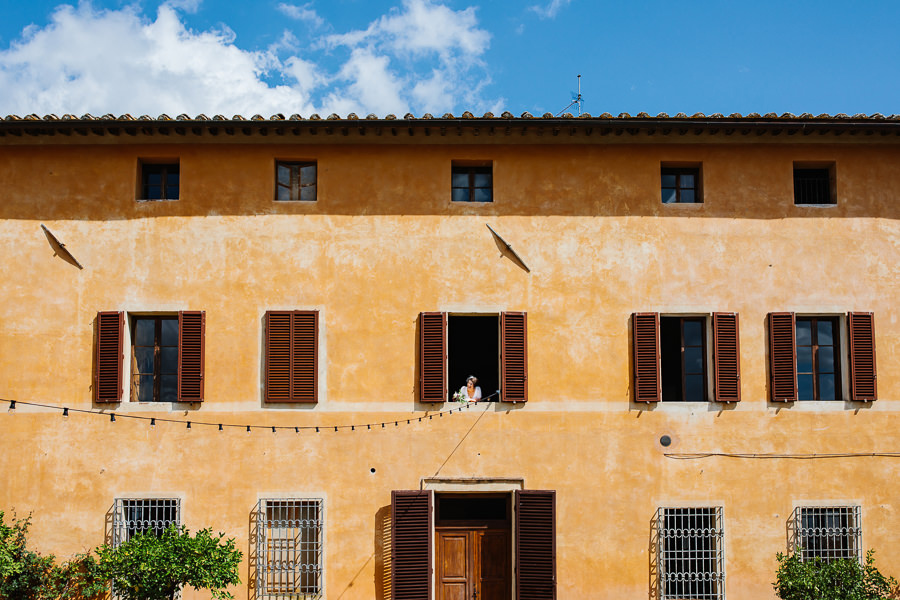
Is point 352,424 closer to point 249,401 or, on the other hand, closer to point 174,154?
point 249,401

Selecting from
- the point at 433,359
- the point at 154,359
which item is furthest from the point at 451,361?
the point at 154,359

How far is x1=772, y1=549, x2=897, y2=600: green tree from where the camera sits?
11.4 meters

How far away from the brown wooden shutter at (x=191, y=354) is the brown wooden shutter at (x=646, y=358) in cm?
680

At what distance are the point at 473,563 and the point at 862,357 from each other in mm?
6971

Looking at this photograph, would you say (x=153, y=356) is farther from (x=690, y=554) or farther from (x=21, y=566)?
(x=690, y=554)

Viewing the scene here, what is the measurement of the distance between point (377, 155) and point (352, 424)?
4347 millimetres

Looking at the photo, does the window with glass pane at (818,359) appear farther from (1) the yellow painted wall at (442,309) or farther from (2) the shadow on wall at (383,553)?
(2) the shadow on wall at (383,553)

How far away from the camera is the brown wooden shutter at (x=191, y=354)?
12.7 meters

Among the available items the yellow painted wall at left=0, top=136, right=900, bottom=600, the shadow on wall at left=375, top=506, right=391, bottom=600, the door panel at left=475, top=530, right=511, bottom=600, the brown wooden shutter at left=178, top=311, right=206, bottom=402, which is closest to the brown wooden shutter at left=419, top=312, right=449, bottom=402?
the yellow painted wall at left=0, top=136, right=900, bottom=600

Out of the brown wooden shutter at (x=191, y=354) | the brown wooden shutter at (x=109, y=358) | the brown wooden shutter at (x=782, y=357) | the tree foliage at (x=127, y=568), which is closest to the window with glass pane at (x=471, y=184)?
the brown wooden shutter at (x=191, y=354)

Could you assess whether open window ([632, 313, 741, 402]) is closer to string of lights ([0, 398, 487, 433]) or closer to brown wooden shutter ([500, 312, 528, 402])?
brown wooden shutter ([500, 312, 528, 402])

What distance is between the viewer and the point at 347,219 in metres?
13.2

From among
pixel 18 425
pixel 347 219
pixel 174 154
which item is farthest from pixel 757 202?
pixel 18 425

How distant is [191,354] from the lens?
1277 cm
